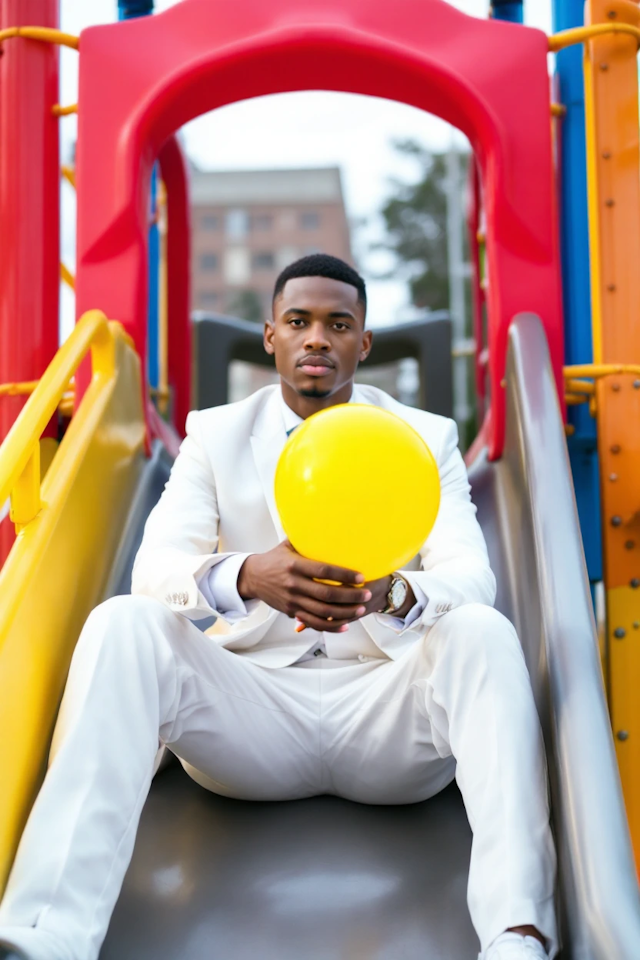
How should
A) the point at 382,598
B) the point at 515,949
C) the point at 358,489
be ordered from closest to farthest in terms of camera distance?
the point at 515,949 → the point at 358,489 → the point at 382,598

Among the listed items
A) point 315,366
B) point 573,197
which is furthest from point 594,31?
point 315,366

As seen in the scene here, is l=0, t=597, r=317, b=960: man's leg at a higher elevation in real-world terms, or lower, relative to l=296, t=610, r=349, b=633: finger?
lower

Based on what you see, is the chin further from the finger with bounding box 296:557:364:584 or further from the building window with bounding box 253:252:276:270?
the building window with bounding box 253:252:276:270

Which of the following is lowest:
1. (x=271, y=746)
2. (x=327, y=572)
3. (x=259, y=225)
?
(x=271, y=746)

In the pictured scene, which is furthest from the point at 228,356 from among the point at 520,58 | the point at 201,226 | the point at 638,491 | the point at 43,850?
the point at 201,226

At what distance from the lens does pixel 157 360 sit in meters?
5.43

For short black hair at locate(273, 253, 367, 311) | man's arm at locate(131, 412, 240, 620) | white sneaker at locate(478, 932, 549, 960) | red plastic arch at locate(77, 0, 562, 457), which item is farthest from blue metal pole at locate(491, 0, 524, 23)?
white sneaker at locate(478, 932, 549, 960)

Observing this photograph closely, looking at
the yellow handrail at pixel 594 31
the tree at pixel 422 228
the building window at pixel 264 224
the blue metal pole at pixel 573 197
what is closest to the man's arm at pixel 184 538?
the yellow handrail at pixel 594 31

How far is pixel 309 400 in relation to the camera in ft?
8.43

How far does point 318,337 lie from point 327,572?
0.84 metres

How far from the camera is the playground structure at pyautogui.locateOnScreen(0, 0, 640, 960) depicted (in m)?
2.40

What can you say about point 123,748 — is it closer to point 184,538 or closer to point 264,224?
point 184,538

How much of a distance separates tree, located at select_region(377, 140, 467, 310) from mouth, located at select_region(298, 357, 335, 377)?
28623 millimetres

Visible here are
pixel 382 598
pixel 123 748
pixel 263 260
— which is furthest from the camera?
pixel 263 260
